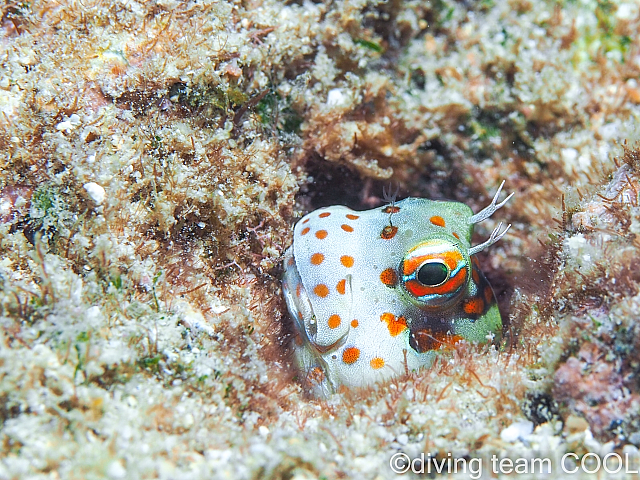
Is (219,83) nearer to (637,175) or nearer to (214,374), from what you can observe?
(214,374)

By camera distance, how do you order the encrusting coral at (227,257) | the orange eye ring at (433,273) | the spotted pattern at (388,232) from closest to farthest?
the encrusting coral at (227,257) < the orange eye ring at (433,273) < the spotted pattern at (388,232)

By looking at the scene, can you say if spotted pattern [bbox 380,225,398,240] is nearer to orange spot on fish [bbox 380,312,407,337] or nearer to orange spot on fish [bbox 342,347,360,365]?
orange spot on fish [bbox 380,312,407,337]

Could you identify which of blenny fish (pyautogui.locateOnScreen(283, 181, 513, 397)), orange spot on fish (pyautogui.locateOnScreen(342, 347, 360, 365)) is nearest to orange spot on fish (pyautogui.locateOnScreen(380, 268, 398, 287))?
blenny fish (pyautogui.locateOnScreen(283, 181, 513, 397))

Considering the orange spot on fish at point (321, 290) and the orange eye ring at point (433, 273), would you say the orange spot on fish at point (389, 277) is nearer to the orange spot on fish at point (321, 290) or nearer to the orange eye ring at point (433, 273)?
the orange eye ring at point (433, 273)

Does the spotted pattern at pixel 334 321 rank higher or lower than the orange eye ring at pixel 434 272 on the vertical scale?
lower

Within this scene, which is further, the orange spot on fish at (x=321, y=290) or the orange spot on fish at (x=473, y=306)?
the orange spot on fish at (x=473, y=306)

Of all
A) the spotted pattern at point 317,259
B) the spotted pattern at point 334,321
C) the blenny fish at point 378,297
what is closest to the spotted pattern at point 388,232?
the blenny fish at point 378,297

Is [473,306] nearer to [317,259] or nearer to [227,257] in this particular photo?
[317,259]

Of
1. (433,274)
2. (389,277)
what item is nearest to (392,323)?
(389,277)
